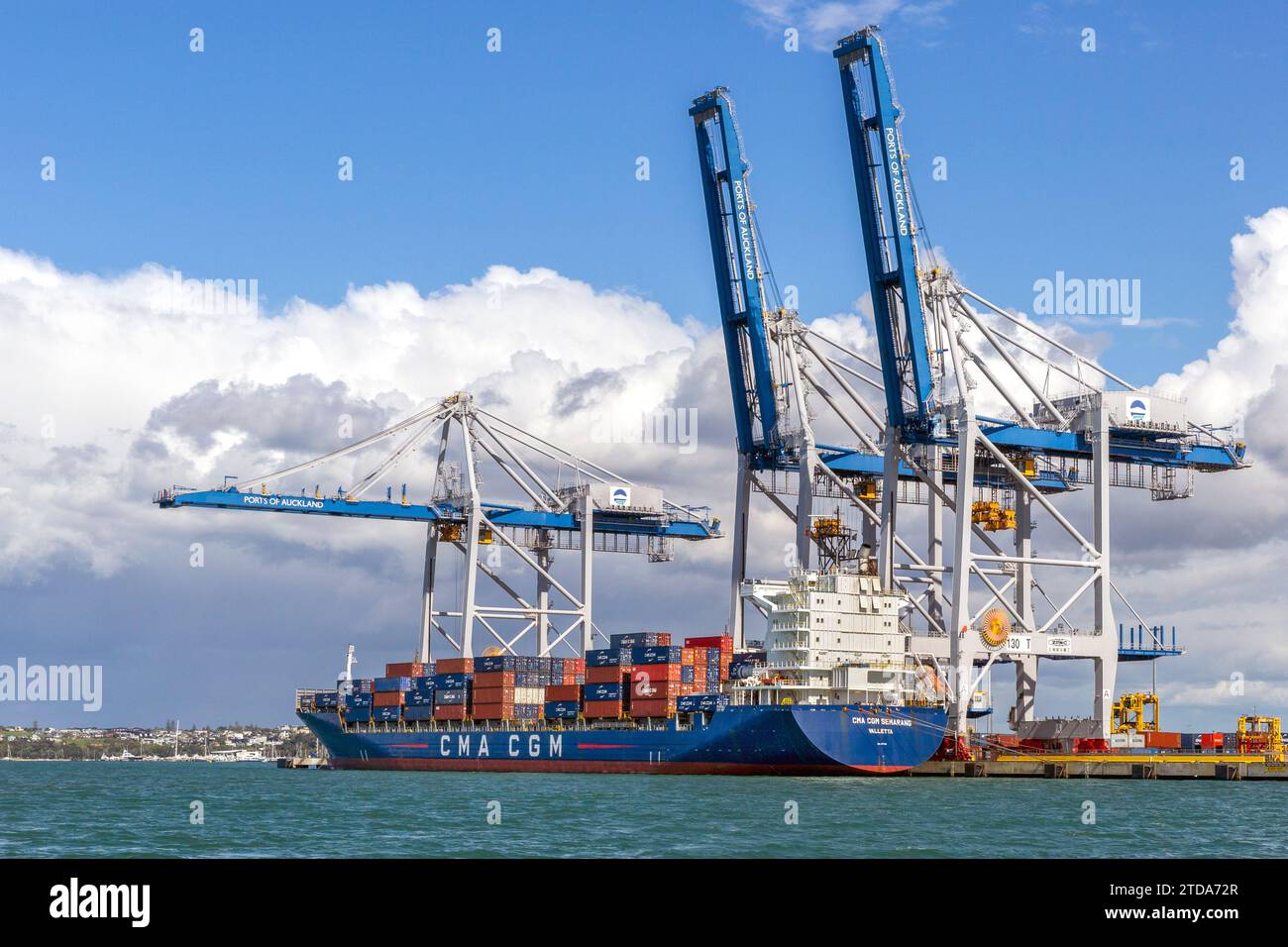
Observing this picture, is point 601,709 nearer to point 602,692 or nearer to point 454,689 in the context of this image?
point 602,692

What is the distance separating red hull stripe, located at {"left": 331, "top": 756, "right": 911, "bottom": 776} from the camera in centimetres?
5372

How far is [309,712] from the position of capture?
84.3 meters

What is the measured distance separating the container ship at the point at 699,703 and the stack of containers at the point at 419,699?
0.09 metres

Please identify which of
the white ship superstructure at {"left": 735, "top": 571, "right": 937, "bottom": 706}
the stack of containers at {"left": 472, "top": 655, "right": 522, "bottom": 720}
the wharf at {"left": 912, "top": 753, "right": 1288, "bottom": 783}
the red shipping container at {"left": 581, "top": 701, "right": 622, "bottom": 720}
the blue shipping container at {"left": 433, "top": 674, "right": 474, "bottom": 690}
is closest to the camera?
the white ship superstructure at {"left": 735, "top": 571, "right": 937, "bottom": 706}

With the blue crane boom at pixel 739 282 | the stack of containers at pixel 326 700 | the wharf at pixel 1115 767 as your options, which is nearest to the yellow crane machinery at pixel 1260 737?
the wharf at pixel 1115 767

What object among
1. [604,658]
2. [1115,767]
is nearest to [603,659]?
[604,658]

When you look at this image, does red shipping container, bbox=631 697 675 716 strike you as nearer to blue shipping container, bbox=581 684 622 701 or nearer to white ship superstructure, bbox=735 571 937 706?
blue shipping container, bbox=581 684 622 701

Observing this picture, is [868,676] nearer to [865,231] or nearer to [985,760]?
[985,760]

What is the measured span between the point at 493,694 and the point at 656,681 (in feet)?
34.4

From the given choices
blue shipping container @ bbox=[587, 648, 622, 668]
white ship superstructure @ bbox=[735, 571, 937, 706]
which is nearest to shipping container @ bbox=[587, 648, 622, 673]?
blue shipping container @ bbox=[587, 648, 622, 668]

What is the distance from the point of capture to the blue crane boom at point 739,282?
66.2 metres
